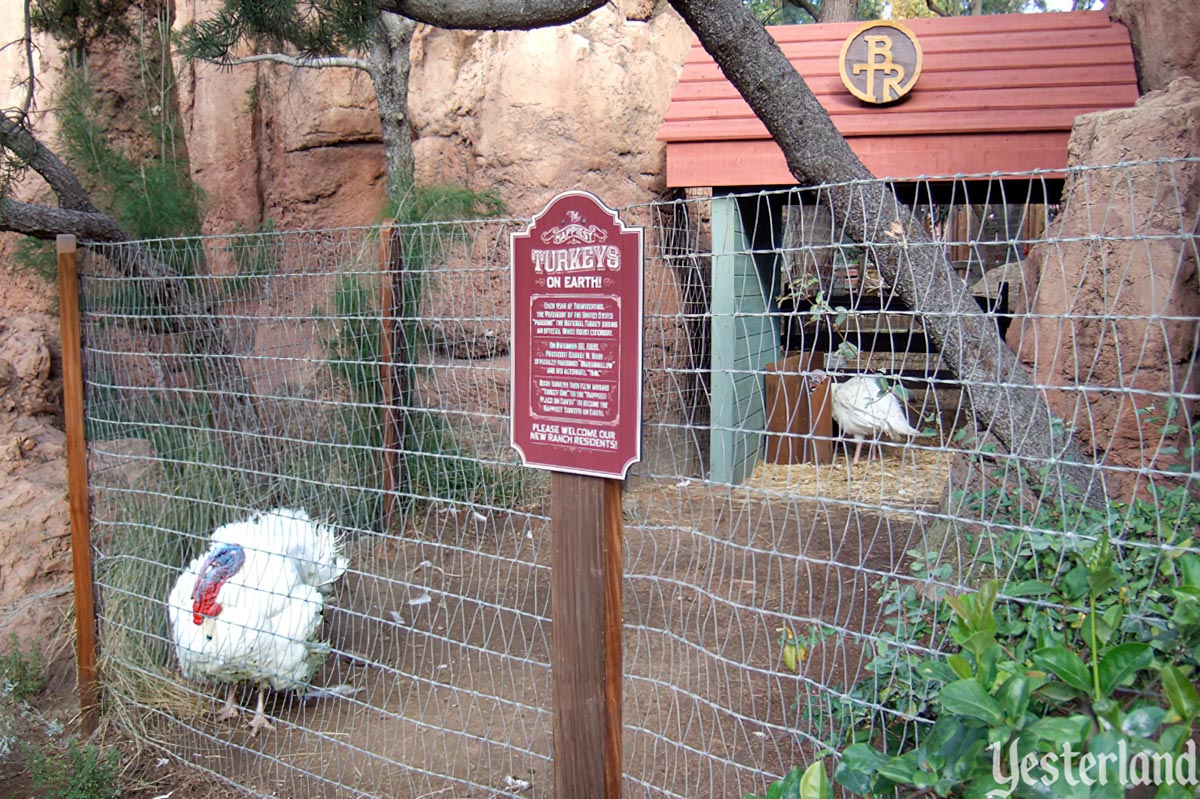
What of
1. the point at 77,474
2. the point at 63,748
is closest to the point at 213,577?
the point at 77,474

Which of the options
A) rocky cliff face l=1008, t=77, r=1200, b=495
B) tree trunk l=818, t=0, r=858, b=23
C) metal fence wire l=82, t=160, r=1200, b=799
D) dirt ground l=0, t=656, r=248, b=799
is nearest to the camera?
metal fence wire l=82, t=160, r=1200, b=799

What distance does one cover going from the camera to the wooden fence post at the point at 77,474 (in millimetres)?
3852

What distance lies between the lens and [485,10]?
3666 millimetres

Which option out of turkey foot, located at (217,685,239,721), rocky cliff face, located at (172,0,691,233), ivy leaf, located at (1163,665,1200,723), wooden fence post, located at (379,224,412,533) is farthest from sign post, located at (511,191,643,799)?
rocky cliff face, located at (172,0,691,233)

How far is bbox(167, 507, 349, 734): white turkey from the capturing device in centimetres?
348

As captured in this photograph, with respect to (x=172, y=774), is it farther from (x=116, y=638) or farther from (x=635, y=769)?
(x=635, y=769)

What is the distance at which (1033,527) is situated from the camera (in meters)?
1.89

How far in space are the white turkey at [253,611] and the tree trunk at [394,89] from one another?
357cm

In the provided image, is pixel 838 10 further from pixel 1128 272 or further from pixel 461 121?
pixel 1128 272

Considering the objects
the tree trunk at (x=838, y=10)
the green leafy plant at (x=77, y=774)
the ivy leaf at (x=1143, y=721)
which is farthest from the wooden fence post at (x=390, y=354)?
the tree trunk at (x=838, y=10)

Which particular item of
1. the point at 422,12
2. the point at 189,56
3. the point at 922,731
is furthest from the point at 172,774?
the point at 189,56

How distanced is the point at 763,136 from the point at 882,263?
11.1ft

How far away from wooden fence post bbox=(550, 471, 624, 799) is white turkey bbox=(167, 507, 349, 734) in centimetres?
138

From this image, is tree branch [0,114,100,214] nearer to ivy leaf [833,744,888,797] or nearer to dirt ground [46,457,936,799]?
dirt ground [46,457,936,799]
